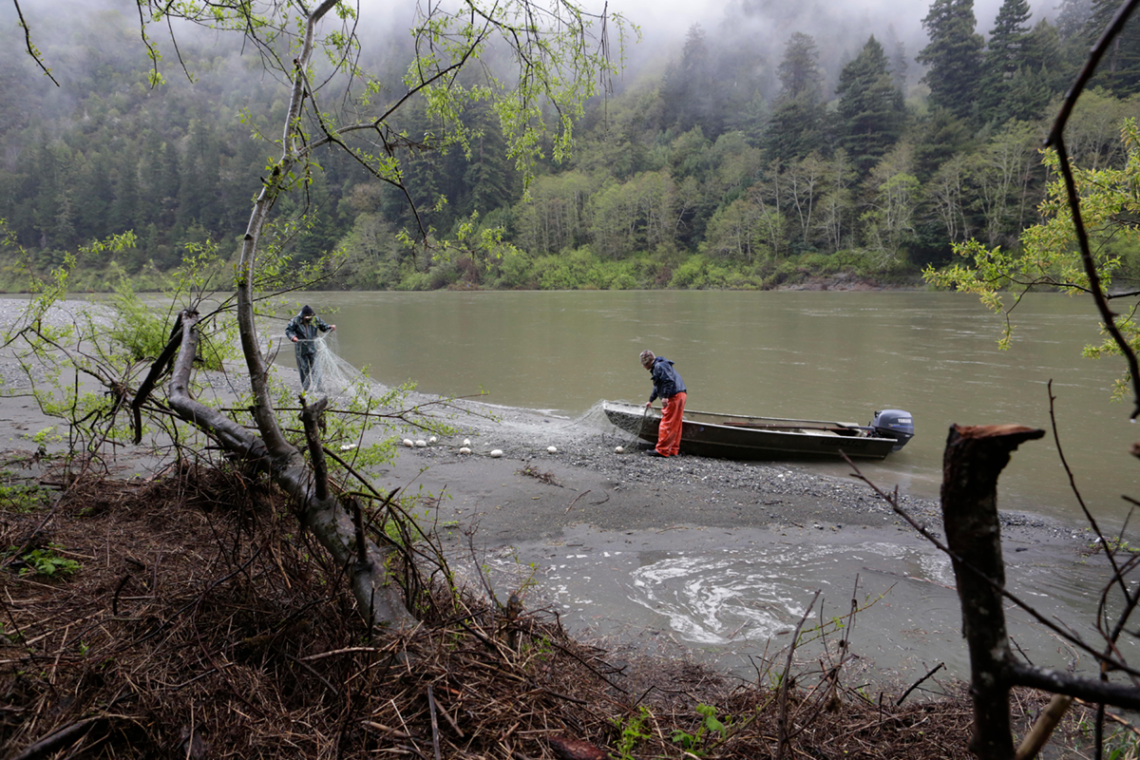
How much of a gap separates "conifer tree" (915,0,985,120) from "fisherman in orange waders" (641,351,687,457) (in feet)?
230

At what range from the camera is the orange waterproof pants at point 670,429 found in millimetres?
10539

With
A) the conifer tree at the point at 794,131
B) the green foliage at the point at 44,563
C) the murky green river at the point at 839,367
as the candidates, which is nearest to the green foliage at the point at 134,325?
the murky green river at the point at 839,367

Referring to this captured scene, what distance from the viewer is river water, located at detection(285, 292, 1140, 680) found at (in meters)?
5.37

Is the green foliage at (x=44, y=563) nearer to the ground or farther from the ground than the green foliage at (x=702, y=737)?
farther from the ground

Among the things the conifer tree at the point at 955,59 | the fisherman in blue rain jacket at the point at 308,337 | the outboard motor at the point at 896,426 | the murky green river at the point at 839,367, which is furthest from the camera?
the conifer tree at the point at 955,59

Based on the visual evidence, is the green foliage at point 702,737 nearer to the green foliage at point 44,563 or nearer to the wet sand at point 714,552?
the wet sand at point 714,552

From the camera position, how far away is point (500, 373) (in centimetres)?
2003

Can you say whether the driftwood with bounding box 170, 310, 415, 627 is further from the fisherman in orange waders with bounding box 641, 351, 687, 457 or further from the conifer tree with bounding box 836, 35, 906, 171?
the conifer tree with bounding box 836, 35, 906, 171

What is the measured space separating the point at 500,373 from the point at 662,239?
57116mm

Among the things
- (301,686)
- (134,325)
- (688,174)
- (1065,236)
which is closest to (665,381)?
(1065,236)

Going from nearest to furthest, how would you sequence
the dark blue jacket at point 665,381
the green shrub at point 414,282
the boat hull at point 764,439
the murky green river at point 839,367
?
1. the dark blue jacket at point 665,381
2. the boat hull at point 764,439
3. the murky green river at point 839,367
4. the green shrub at point 414,282

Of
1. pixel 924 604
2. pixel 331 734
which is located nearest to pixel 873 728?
pixel 331 734

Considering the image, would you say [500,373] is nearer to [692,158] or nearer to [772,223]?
[772,223]

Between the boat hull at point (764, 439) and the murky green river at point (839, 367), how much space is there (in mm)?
387
